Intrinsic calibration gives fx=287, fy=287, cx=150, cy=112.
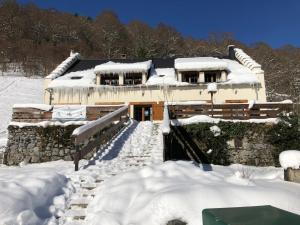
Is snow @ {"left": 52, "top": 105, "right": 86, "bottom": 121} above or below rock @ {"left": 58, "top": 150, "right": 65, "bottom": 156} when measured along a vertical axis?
above

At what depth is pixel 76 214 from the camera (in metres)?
5.13

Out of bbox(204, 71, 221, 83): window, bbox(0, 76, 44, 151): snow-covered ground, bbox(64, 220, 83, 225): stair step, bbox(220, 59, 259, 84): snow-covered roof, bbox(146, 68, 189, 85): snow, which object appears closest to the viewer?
bbox(64, 220, 83, 225): stair step

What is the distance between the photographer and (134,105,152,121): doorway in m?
22.0

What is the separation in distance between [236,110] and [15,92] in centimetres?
3014

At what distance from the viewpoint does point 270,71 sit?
123ft

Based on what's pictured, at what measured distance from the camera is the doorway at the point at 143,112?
72.3 feet

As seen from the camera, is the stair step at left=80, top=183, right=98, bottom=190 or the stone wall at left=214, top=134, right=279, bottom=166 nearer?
the stair step at left=80, top=183, right=98, bottom=190

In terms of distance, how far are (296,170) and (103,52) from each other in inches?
1930

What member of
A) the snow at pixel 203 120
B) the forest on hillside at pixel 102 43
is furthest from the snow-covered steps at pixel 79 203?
the forest on hillside at pixel 102 43

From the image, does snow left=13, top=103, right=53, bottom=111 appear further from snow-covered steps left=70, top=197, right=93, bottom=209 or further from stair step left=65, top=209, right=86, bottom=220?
stair step left=65, top=209, right=86, bottom=220

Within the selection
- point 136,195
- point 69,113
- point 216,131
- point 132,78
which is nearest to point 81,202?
point 136,195

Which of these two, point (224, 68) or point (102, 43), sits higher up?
point (102, 43)

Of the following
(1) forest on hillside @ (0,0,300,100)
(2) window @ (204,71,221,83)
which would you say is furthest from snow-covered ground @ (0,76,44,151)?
(2) window @ (204,71,221,83)

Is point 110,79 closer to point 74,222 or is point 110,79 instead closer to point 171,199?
point 74,222
